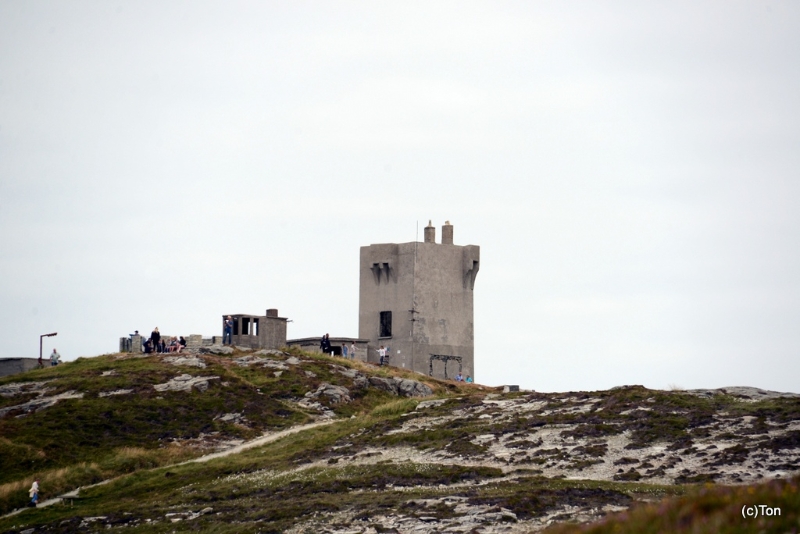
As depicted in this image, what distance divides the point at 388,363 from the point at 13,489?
39.6 meters

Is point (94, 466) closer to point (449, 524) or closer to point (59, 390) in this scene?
point (59, 390)

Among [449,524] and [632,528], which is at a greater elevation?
[632,528]

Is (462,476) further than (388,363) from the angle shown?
No

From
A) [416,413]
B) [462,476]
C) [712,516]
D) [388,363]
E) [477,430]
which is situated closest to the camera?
[712,516]

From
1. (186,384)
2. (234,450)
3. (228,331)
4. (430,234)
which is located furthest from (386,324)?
(234,450)

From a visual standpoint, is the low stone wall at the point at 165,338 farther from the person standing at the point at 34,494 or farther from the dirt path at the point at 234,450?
the person standing at the point at 34,494

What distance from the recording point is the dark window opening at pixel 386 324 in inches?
3321

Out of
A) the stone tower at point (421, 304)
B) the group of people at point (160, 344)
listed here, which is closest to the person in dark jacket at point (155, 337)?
the group of people at point (160, 344)

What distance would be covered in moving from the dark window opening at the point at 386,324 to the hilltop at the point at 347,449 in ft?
45.6

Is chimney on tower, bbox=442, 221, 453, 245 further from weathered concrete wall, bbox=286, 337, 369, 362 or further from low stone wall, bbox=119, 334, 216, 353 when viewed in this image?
low stone wall, bbox=119, 334, 216, 353

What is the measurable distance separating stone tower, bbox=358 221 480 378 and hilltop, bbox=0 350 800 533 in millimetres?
12441

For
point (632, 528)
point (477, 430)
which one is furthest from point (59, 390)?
point (632, 528)

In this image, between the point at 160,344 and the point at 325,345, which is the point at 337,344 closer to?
the point at 325,345

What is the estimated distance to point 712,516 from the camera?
56.5ft
